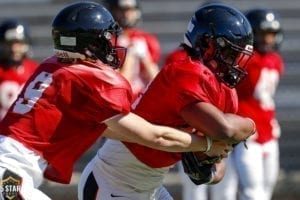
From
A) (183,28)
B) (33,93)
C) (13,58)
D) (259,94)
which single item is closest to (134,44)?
(13,58)

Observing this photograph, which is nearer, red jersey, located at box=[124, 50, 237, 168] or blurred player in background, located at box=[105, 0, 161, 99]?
red jersey, located at box=[124, 50, 237, 168]

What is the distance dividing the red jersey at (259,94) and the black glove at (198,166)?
8.99 feet

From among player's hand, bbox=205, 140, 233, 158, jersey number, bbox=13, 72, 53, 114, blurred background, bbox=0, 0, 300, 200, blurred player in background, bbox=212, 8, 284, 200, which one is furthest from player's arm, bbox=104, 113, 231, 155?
blurred background, bbox=0, 0, 300, 200

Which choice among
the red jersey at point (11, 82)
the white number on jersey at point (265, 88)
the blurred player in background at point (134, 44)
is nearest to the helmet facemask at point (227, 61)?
the white number on jersey at point (265, 88)

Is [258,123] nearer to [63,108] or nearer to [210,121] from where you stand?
[210,121]

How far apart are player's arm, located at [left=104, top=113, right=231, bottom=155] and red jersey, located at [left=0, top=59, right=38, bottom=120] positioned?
348 cm

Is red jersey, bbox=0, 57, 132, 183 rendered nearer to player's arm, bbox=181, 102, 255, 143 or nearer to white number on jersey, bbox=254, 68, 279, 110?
player's arm, bbox=181, 102, 255, 143

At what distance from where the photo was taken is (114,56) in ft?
14.3

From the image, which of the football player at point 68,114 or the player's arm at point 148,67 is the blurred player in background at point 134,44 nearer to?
the player's arm at point 148,67

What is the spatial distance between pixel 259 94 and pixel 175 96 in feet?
10.1

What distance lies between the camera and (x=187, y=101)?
14.3ft

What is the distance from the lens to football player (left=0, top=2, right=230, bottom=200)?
13.3ft

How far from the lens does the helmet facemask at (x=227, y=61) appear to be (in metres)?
4.53

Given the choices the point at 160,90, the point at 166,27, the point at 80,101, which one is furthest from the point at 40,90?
the point at 166,27
